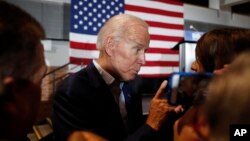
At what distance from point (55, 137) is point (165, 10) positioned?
3469 millimetres

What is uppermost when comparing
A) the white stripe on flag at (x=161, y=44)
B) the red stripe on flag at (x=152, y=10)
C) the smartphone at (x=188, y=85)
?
the red stripe on flag at (x=152, y=10)

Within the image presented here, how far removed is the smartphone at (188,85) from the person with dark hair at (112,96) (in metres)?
0.17

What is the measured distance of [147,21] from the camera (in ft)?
13.2

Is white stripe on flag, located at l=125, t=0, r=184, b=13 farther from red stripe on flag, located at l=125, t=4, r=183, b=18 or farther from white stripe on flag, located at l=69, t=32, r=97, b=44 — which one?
white stripe on flag, located at l=69, t=32, r=97, b=44

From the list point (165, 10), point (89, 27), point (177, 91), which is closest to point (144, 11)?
point (165, 10)

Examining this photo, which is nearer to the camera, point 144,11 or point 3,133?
point 3,133

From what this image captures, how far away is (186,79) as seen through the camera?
66 centimetres

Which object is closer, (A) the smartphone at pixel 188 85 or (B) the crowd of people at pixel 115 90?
(B) the crowd of people at pixel 115 90

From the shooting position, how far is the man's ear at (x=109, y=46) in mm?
1266

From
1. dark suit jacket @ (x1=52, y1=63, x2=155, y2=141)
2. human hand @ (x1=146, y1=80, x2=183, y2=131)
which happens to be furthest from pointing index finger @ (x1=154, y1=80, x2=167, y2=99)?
dark suit jacket @ (x1=52, y1=63, x2=155, y2=141)

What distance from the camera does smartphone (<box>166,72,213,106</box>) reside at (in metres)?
0.62

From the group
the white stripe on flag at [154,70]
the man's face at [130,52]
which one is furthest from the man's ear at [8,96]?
the white stripe on flag at [154,70]

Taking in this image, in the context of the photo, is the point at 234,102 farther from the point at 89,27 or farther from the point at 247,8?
the point at 247,8

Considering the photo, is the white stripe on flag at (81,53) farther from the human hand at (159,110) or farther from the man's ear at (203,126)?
the man's ear at (203,126)
